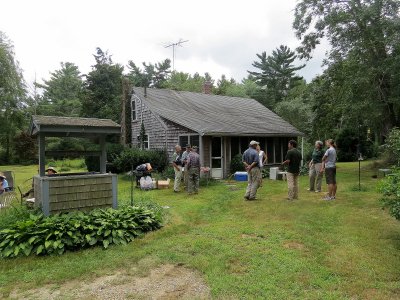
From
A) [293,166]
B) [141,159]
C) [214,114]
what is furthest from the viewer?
[214,114]

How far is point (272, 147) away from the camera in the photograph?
19578 millimetres

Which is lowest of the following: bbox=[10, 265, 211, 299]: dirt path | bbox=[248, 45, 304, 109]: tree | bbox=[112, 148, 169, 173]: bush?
bbox=[10, 265, 211, 299]: dirt path

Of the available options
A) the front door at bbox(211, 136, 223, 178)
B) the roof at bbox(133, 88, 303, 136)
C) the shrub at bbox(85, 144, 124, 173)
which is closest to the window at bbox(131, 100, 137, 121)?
the roof at bbox(133, 88, 303, 136)

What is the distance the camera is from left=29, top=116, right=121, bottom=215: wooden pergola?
22.3 ft

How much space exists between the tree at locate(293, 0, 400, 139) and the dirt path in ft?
48.0

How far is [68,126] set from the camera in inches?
283

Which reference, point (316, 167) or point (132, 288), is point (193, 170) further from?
point (132, 288)

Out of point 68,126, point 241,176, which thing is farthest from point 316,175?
point 68,126

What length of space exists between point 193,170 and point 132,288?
7.28 m

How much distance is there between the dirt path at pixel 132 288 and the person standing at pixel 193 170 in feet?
22.0

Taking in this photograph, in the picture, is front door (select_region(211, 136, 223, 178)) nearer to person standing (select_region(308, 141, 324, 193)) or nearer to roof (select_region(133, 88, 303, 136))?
roof (select_region(133, 88, 303, 136))

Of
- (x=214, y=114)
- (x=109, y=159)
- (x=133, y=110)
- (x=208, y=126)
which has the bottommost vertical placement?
(x=109, y=159)

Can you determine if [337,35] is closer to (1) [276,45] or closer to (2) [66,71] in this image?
(1) [276,45]

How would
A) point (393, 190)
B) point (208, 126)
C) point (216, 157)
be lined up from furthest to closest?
point (216, 157) → point (208, 126) → point (393, 190)
